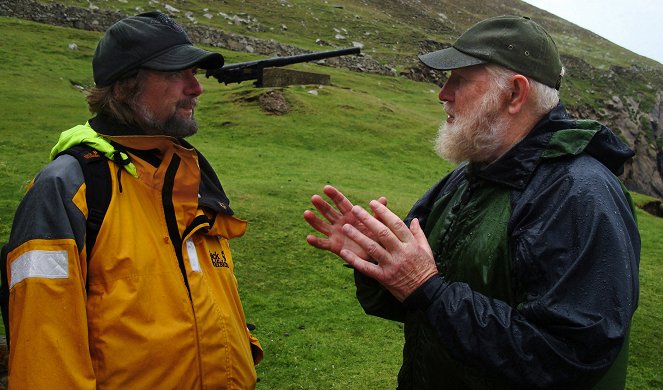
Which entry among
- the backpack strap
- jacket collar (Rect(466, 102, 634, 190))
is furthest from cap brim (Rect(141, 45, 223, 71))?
jacket collar (Rect(466, 102, 634, 190))

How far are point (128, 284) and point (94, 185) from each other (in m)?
0.61

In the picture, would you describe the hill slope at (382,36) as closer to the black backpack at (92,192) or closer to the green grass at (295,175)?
the green grass at (295,175)

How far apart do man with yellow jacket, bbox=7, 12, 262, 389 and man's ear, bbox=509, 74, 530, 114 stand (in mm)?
2020

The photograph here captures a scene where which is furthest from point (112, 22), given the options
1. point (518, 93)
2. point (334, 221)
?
point (518, 93)

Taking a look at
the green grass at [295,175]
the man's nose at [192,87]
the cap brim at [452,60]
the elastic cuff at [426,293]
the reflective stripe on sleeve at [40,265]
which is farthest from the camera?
the green grass at [295,175]

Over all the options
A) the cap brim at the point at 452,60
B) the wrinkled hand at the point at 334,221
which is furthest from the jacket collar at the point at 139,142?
the cap brim at the point at 452,60

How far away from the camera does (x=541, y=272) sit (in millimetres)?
2773

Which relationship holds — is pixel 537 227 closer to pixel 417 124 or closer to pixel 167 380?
pixel 167 380

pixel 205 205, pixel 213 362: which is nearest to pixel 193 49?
pixel 205 205

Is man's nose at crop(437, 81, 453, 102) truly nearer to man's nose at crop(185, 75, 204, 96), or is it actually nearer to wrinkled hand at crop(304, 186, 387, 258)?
wrinkled hand at crop(304, 186, 387, 258)

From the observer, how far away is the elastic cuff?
273 cm

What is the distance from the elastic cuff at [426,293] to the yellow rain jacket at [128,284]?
1402 mm

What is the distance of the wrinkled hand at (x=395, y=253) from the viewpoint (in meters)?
2.74

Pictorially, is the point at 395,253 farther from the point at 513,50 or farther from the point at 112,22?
the point at 112,22
